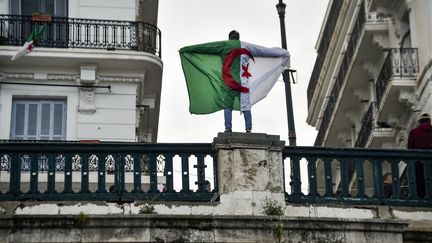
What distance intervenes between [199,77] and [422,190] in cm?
345

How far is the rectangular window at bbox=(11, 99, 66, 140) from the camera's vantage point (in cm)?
3244

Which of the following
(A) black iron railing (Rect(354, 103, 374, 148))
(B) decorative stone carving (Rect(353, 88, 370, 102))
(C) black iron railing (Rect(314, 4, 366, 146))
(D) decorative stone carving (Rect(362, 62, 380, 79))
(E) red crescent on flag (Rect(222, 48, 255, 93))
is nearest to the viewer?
(E) red crescent on flag (Rect(222, 48, 255, 93))

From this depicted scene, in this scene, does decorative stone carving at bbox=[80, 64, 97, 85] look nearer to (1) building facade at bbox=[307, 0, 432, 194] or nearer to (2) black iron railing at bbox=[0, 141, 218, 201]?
(1) building facade at bbox=[307, 0, 432, 194]

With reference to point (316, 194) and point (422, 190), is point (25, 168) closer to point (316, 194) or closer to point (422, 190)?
point (316, 194)

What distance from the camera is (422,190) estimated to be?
18.4 m

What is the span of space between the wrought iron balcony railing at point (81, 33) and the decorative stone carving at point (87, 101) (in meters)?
1.17

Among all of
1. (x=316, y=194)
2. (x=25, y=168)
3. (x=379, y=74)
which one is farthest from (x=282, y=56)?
(x=379, y=74)

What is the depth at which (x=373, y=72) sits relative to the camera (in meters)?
36.6

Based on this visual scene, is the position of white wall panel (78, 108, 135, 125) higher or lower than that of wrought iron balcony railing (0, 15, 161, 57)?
lower

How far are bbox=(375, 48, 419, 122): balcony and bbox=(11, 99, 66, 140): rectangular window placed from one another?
8.04 meters

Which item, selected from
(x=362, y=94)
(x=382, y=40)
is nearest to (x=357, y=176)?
(x=382, y=40)

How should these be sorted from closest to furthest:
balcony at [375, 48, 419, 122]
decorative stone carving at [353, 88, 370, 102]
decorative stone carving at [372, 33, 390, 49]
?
balcony at [375, 48, 419, 122] < decorative stone carving at [372, 33, 390, 49] < decorative stone carving at [353, 88, 370, 102]

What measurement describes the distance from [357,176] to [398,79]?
1470 centimetres

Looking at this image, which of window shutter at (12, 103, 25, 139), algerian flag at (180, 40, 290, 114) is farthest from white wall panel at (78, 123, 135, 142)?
algerian flag at (180, 40, 290, 114)
